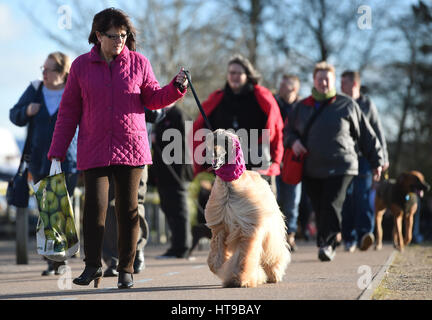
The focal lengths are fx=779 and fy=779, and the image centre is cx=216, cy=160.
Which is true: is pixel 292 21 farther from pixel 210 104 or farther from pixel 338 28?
pixel 210 104

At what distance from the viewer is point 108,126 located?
5715 millimetres

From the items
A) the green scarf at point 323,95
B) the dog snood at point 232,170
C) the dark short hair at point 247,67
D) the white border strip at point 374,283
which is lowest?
the white border strip at point 374,283

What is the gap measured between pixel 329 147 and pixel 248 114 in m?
1.06

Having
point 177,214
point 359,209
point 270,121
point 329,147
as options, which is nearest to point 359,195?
point 359,209

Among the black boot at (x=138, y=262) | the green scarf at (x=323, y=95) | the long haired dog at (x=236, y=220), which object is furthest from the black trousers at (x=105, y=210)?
the green scarf at (x=323, y=95)

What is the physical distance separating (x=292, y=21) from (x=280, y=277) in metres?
21.5

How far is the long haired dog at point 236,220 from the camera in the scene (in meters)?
5.96

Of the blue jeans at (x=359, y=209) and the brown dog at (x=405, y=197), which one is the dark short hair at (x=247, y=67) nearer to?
the blue jeans at (x=359, y=209)

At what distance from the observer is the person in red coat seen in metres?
8.20

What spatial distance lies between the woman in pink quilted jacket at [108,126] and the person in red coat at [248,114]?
238 centimetres

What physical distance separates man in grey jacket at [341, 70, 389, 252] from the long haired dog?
14.7 ft

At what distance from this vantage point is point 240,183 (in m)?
6.09

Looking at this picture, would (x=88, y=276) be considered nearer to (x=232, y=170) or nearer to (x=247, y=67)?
(x=232, y=170)
